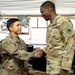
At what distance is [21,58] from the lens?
339 cm

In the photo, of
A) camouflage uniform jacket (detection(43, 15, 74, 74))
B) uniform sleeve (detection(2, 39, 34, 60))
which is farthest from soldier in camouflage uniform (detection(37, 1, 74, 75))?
uniform sleeve (detection(2, 39, 34, 60))

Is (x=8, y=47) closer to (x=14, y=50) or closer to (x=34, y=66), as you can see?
(x=14, y=50)

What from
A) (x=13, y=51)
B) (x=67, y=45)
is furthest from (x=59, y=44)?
(x=13, y=51)

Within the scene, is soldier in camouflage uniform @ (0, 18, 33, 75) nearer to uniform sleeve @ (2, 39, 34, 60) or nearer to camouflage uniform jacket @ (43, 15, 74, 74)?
uniform sleeve @ (2, 39, 34, 60)

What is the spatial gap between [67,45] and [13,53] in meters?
0.89

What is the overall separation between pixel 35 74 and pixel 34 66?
12cm

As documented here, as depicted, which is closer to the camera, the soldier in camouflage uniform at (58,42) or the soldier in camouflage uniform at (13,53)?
the soldier in camouflage uniform at (58,42)

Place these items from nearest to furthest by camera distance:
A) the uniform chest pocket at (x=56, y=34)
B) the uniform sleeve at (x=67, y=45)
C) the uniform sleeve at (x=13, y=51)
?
the uniform sleeve at (x=67, y=45) → the uniform chest pocket at (x=56, y=34) → the uniform sleeve at (x=13, y=51)

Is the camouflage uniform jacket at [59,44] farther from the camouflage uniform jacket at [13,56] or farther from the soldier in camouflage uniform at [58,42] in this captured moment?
the camouflage uniform jacket at [13,56]

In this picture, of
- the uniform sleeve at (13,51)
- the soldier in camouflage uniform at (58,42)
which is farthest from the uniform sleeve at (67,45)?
the uniform sleeve at (13,51)

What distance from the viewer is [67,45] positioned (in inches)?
108

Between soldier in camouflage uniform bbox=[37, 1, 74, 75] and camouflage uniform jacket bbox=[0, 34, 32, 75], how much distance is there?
1.86ft

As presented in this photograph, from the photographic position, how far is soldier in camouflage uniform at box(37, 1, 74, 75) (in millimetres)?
2725

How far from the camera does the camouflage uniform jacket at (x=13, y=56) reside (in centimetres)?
339
